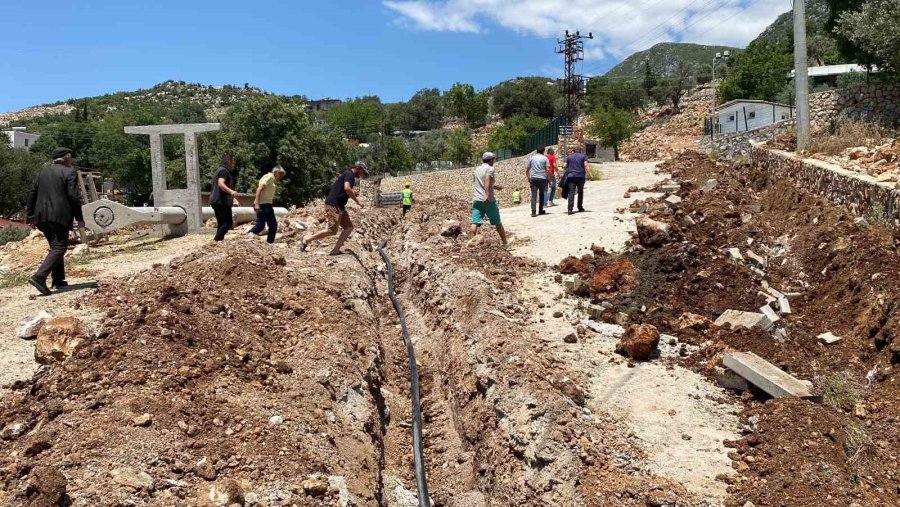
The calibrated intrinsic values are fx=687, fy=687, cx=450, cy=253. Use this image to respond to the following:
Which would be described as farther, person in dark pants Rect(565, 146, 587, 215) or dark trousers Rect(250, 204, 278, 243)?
person in dark pants Rect(565, 146, 587, 215)

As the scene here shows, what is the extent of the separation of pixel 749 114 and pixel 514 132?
33.7 metres

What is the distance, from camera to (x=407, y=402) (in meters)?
7.76

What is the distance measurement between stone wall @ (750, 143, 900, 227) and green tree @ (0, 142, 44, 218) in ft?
147

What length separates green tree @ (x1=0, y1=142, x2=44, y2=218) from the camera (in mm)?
43156

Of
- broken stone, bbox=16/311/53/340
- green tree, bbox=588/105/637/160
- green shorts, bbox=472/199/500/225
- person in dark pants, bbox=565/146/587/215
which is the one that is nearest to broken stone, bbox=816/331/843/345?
green shorts, bbox=472/199/500/225


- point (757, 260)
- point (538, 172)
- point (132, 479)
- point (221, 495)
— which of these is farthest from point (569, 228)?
point (132, 479)

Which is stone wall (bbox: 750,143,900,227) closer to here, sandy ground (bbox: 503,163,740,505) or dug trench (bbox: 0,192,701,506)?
sandy ground (bbox: 503,163,740,505)

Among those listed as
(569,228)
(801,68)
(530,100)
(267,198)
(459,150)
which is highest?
(530,100)

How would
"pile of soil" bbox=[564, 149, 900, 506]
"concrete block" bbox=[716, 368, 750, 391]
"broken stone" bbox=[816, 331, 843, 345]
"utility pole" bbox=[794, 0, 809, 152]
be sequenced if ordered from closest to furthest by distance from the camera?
"pile of soil" bbox=[564, 149, 900, 506], "concrete block" bbox=[716, 368, 750, 391], "broken stone" bbox=[816, 331, 843, 345], "utility pole" bbox=[794, 0, 809, 152]

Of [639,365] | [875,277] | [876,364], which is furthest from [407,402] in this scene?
[875,277]

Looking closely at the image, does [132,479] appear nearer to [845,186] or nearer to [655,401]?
[655,401]

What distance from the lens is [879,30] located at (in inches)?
704

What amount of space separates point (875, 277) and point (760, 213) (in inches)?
204

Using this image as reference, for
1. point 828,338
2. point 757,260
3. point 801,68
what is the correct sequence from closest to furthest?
point 828,338 < point 757,260 < point 801,68
